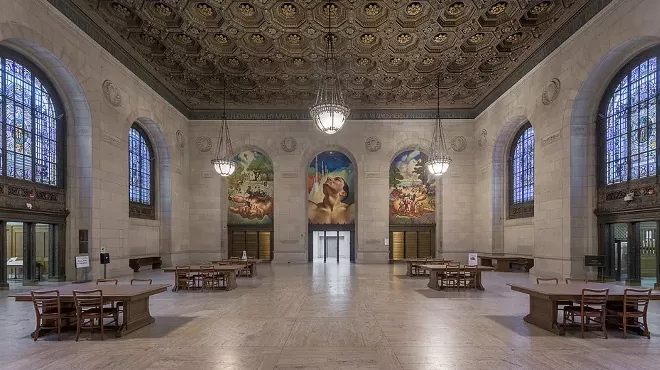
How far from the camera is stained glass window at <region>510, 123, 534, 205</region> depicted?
19391 millimetres

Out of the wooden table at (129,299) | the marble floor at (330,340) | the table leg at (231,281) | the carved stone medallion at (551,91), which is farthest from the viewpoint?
the carved stone medallion at (551,91)

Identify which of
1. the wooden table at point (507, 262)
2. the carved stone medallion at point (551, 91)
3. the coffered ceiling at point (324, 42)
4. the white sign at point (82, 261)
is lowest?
the wooden table at point (507, 262)

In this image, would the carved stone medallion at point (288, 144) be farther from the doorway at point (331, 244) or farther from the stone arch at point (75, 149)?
the stone arch at point (75, 149)

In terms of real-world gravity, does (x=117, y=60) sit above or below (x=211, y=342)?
above

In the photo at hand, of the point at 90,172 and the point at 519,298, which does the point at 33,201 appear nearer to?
the point at 90,172

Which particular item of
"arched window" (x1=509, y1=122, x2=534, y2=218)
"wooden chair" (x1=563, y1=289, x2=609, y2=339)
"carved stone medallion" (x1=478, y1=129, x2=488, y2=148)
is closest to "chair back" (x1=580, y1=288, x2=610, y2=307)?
"wooden chair" (x1=563, y1=289, x2=609, y2=339)

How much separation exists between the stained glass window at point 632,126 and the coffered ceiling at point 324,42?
242 cm

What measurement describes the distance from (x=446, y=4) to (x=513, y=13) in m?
2.28

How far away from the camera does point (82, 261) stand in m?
13.1

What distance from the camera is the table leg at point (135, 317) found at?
24.0ft

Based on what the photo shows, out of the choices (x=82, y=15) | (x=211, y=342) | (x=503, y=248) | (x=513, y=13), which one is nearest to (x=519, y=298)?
(x=211, y=342)

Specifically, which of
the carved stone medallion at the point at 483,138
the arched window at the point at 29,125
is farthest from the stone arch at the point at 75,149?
the carved stone medallion at the point at 483,138

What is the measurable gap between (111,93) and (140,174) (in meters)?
5.20

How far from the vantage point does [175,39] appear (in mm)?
16312
